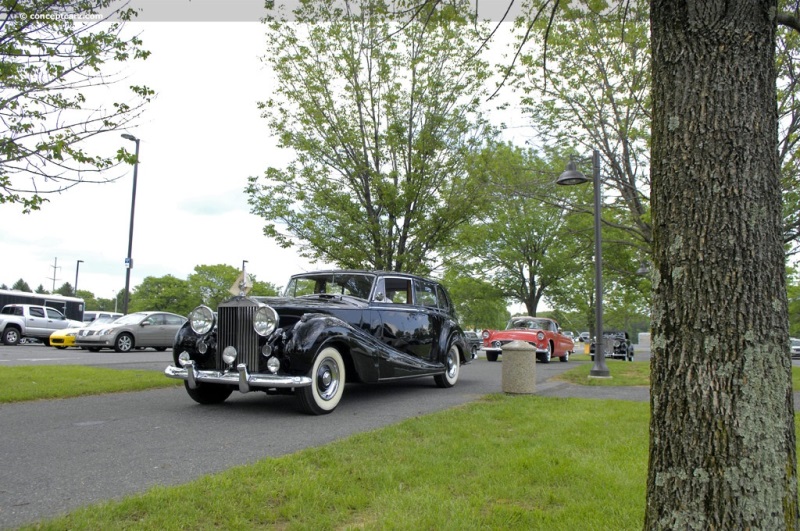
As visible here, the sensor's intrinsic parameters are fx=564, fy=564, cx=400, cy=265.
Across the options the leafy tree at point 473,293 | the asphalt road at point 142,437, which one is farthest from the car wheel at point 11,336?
the leafy tree at point 473,293

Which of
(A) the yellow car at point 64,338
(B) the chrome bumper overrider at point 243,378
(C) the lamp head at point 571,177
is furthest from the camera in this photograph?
(A) the yellow car at point 64,338

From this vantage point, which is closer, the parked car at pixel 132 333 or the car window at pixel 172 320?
the parked car at pixel 132 333

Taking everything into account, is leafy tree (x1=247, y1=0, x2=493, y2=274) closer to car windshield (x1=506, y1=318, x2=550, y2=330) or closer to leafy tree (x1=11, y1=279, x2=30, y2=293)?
car windshield (x1=506, y1=318, x2=550, y2=330)

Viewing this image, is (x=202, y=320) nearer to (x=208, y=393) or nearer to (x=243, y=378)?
(x=208, y=393)

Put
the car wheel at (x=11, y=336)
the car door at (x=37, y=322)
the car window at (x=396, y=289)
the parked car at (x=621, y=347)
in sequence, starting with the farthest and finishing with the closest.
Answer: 1. the parked car at (x=621, y=347)
2. the car door at (x=37, y=322)
3. the car wheel at (x=11, y=336)
4. the car window at (x=396, y=289)

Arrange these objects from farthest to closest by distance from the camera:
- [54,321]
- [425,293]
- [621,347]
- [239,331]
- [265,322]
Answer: [621,347]
[54,321]
[425,293]
[239,331]
[265,322]

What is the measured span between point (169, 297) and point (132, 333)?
6379 cm

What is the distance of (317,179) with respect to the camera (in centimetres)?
1623

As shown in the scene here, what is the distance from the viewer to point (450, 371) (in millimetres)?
10016

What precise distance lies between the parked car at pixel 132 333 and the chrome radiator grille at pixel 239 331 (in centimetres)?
1326

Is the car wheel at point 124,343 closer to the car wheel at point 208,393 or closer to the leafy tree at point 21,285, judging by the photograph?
the car wheel at point 208,393

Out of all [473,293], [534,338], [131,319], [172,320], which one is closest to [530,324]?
[534,338]

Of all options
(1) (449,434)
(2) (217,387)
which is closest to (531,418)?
(1) (449,434)

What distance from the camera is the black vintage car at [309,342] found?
6371 millimetres
